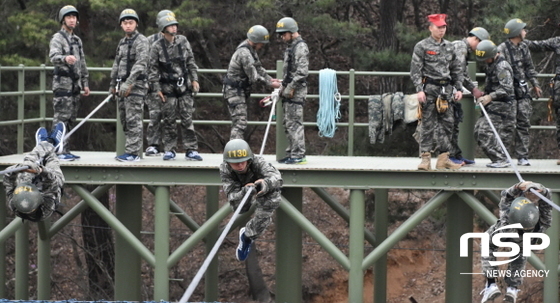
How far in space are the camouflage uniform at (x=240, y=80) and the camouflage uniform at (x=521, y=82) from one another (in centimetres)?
267

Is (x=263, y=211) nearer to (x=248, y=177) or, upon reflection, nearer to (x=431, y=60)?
(x=248, y=177)

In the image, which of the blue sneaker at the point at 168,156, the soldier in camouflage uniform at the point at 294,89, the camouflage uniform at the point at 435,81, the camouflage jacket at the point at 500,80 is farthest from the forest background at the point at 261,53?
the blue sneaker at the point at 168,156

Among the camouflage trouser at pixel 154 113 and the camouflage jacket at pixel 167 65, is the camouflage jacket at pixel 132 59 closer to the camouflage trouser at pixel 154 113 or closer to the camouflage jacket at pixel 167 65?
the camouflage jacket at pixel 167 65

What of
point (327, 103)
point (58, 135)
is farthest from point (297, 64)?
point (58, 135)

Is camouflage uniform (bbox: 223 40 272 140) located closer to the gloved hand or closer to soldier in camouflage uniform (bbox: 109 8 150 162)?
soldier in camouflage uniform (bbox: 109 8 150 162)

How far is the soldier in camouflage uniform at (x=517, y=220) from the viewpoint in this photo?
35.3ft

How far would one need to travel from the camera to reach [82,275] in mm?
22750

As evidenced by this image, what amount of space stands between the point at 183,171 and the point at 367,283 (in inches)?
389

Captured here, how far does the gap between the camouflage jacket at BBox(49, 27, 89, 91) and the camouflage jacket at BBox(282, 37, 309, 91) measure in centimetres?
237

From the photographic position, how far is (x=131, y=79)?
42.0 ft

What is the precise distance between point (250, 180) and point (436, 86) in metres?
2.55

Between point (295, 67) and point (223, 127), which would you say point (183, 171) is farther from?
point (223, 127)

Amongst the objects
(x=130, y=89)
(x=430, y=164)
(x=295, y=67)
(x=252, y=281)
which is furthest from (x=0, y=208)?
(x=252, y=281)

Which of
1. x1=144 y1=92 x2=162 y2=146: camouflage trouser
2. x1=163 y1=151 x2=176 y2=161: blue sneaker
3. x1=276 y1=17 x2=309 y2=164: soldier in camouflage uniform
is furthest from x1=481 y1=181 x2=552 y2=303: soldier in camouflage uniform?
x1=144 y1=92 x2=162 y2=146: camouflage trouser
